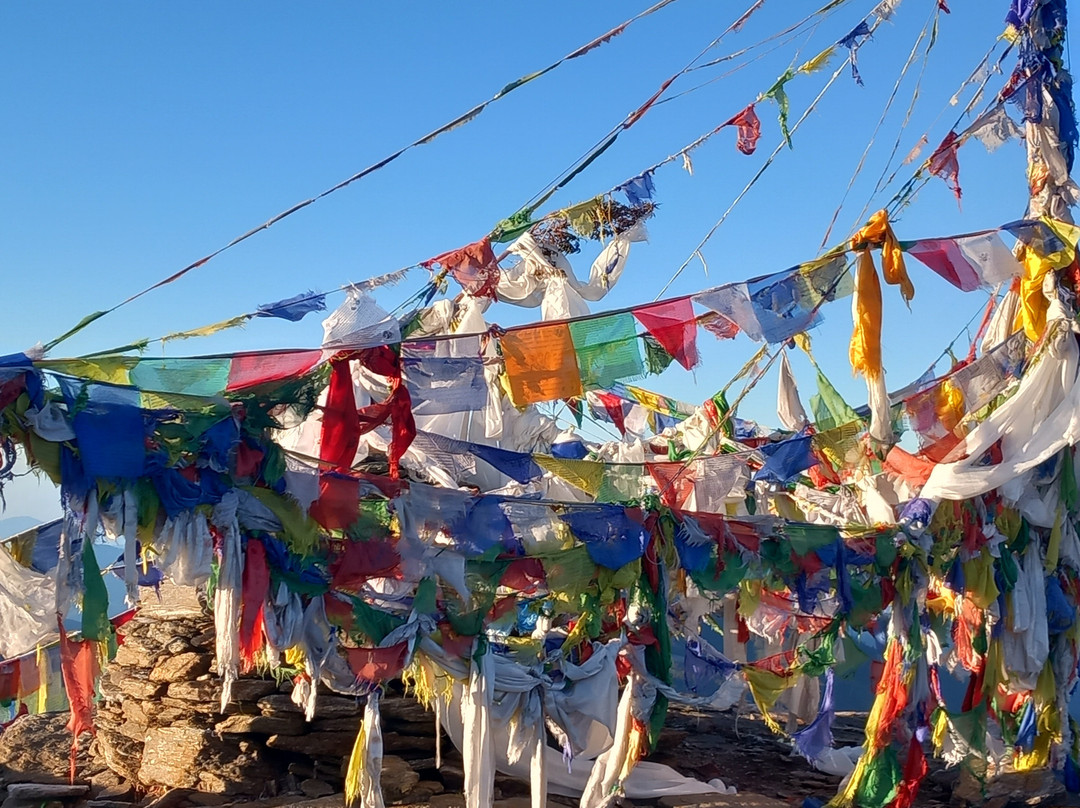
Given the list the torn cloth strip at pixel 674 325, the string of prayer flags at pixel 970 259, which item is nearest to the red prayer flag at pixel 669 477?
the torn cloth strip at pixel 674 325

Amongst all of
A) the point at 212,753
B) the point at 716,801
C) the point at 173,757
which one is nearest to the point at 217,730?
the point at 212,753

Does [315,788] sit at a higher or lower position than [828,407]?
lower

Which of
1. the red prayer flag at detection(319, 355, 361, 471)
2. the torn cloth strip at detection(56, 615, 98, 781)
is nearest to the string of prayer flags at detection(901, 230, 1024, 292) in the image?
the red prayer flag at detection(319, 355, 361, 471)

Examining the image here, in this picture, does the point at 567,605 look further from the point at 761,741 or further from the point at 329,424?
the point at 761,741

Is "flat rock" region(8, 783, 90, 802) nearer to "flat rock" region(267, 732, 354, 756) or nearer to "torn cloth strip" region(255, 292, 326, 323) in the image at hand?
"flat rock" region(267, 732, 354, 756)

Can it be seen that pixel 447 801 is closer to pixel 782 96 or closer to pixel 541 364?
pixel 541 364

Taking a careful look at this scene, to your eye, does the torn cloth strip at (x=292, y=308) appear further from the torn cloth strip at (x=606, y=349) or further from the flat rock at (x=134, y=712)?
the flat rock at (x=134, y=712)

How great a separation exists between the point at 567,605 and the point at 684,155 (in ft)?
12.7

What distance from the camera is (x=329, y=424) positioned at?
19.3ft

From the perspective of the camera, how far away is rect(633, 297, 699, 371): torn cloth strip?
20.6ft

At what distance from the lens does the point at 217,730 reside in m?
8.02

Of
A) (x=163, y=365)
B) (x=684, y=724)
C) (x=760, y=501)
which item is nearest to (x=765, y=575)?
(x=760, y=501)

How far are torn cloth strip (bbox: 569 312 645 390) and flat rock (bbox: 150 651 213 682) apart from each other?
412cm

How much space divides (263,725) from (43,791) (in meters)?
1.67
